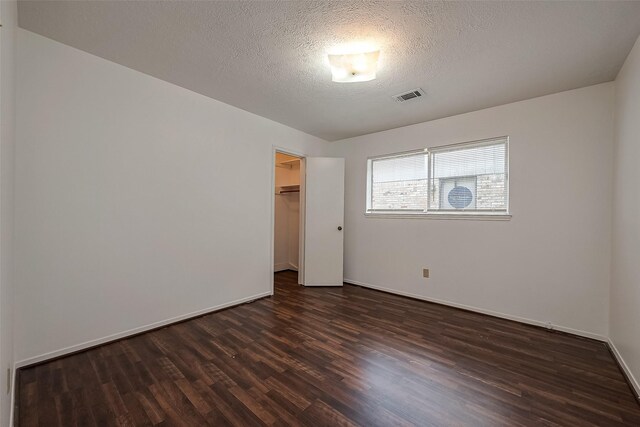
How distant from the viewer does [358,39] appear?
192cm

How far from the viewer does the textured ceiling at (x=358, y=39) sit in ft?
5.44

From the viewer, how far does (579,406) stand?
5.30ft

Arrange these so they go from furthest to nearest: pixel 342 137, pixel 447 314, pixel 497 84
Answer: pixel 342 137 < pixel 447 314 < pixel 497 84

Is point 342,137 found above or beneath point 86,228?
above

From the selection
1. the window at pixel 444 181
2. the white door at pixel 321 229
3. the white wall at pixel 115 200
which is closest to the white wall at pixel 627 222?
the window at pixel 444 181

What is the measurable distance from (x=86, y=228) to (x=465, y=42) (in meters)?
3.35

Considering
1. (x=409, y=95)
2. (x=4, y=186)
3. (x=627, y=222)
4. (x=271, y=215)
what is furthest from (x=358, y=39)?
(x=627, y=222)

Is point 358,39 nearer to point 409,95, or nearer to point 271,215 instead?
point 409,95

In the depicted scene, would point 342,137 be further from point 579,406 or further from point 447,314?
point 579,406

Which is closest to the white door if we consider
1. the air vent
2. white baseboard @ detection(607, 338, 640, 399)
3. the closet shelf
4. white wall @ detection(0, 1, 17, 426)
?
the closet shelf

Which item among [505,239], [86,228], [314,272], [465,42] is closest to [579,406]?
[505,239]

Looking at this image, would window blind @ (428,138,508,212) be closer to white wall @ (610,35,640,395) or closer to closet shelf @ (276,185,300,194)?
white wall @ (610,35,640,395)

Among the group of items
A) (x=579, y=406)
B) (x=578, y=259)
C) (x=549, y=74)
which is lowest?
(x=579, y=406)

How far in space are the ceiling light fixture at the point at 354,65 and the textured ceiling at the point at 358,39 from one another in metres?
0.10
